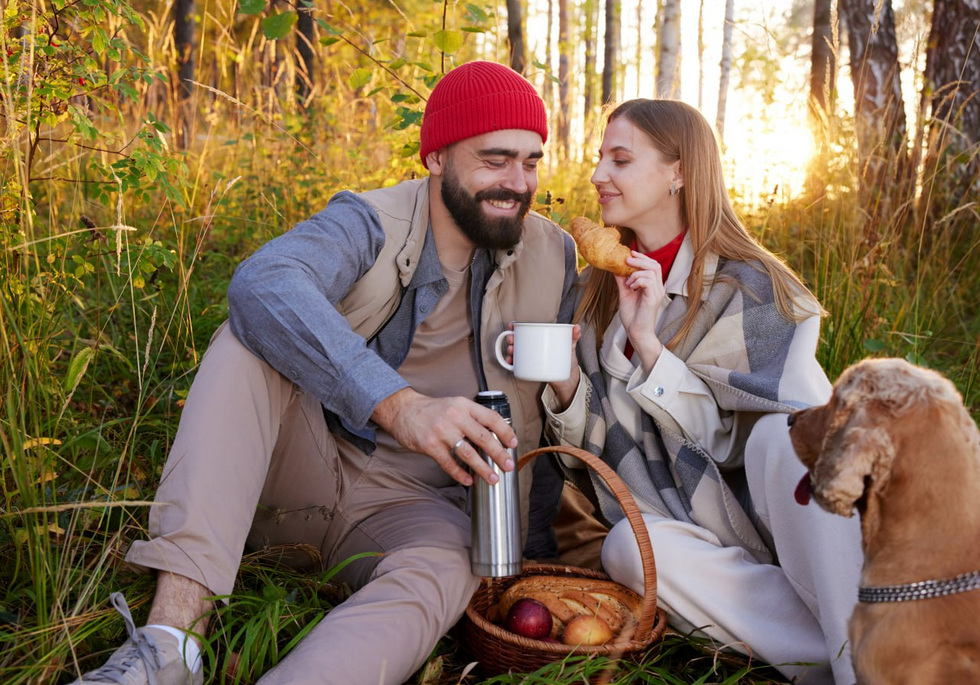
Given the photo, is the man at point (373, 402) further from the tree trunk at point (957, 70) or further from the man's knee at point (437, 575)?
the tree trunk at point (957, 70)

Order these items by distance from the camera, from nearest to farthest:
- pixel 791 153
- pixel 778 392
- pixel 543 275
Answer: pixel 778 392
pixel 543 275
pixel 791 153

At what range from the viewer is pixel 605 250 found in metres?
3.03

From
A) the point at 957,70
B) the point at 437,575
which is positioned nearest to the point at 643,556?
the point at 437,575

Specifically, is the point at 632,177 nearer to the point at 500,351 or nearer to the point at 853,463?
the point at 500,351

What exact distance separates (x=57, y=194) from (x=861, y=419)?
14.0ft

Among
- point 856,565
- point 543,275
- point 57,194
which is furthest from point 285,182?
point 856,565

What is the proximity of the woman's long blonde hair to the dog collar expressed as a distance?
1340 millimetres

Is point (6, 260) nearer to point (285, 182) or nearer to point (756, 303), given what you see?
point (756, 303)

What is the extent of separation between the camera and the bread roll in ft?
9.05

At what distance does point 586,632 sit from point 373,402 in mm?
921

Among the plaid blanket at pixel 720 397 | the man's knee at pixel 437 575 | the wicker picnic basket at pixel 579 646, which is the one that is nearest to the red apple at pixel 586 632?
the wicker picnic basket at pixel 579 646

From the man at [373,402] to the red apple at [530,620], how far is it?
185 mm

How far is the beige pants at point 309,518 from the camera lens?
2354 millimetres

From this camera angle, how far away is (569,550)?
3457 millimetres
